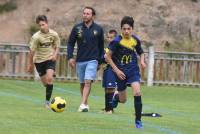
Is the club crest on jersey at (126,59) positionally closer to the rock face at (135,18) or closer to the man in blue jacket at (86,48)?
the man in blue jacket at (86,48)

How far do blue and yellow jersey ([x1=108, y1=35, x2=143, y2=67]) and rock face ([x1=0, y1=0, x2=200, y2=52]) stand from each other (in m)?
24.3

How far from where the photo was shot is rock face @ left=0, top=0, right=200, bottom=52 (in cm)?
3644

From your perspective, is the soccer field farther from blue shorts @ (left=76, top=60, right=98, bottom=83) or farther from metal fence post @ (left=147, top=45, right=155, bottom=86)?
metal fence post @ (left=147, top=45, right=155, bottom=86)

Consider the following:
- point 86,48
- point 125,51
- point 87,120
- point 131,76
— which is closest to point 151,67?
point 86,48

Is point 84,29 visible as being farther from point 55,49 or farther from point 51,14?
point 51,14

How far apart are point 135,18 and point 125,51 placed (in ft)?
84.5

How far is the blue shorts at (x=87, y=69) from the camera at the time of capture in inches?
550

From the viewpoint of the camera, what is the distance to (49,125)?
35.6 feet

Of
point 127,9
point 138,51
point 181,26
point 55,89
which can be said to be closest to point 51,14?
point 127,9

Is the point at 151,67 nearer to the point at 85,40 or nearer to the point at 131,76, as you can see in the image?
the point at 85,40

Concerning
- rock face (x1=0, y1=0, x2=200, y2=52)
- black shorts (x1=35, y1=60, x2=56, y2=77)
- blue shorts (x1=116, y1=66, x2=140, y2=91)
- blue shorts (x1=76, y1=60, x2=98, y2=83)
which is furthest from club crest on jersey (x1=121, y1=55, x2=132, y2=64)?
rock face (x1=0, y1=0, x2=200, y2=52)

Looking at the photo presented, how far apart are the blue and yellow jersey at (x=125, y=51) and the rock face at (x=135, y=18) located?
24254 mm

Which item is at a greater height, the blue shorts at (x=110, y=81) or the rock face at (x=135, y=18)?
the rock face at (x=135, y=18)

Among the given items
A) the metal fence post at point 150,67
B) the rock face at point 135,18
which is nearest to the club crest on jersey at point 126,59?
the metal fence post at point 150,67
